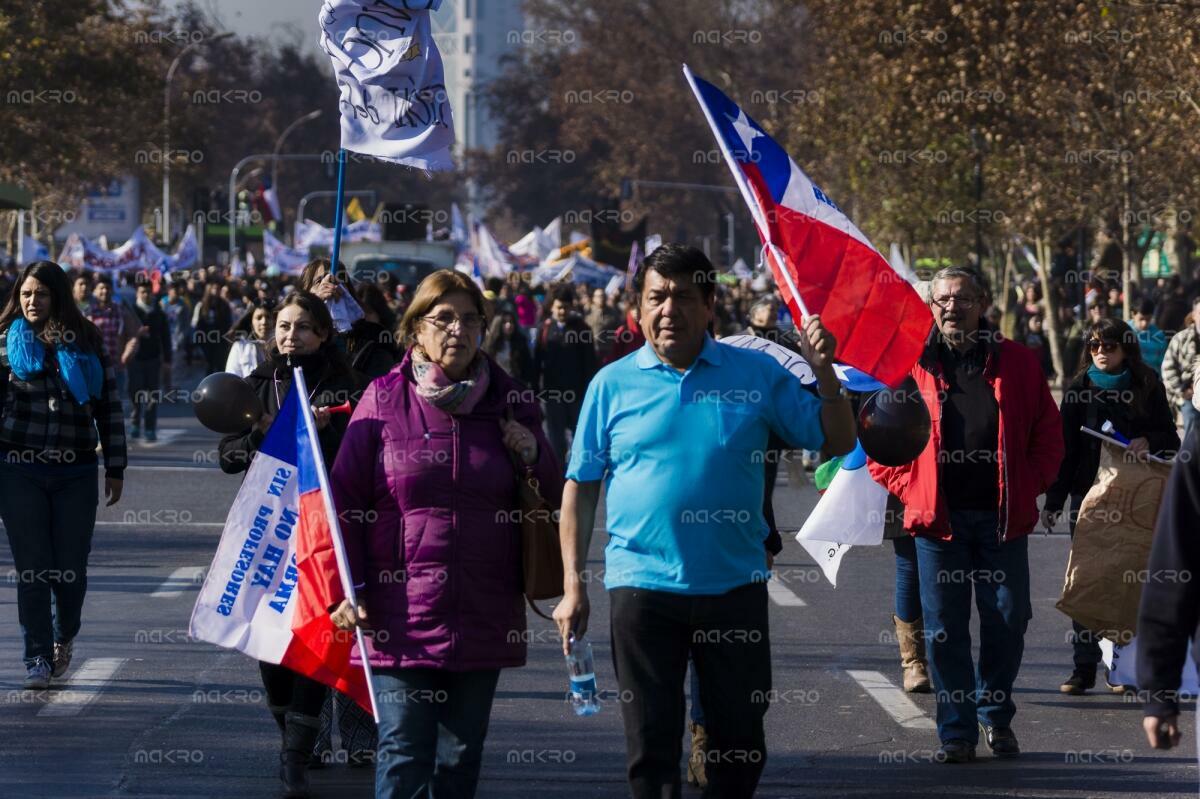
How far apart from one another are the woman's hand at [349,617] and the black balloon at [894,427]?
5.02 feet

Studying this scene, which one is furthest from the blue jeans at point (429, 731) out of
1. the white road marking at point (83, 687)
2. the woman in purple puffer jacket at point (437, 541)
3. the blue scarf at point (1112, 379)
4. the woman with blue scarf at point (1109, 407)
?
the blue scarf at point (1112, 379)

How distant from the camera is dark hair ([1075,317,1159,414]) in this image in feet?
30.4

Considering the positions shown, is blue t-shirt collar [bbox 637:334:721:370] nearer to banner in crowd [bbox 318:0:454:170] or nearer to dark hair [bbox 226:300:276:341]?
banner in crowd [bbox 318:0:454:170]

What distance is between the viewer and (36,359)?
341 inches

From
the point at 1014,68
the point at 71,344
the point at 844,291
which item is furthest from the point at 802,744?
the point at 1014,68

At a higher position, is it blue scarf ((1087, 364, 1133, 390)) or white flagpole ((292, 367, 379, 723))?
blue scarf ((1087, 364, 1133, 390))

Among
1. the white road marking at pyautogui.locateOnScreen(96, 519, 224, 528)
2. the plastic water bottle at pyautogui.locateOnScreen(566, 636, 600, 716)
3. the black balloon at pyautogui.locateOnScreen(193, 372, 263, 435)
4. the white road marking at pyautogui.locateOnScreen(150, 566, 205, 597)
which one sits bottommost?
the white road marking at pyautogui.locateOnScreen(150, 566, 205, 597)

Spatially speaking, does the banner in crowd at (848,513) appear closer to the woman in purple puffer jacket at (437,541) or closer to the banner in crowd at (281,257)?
the woman in purple puffer jacket at (437,541)

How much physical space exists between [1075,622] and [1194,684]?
5.47 feet

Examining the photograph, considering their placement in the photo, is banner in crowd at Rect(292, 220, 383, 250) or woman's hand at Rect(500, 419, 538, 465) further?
banner in crowd at Rect(292, 220, 383, 250)

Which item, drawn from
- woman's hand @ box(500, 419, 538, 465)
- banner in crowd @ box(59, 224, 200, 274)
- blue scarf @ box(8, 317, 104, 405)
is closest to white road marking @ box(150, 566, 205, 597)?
blue scarf @ box(8, 317, 104, 405)

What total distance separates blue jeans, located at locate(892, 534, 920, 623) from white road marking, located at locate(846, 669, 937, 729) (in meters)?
0.30

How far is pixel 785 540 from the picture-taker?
570 inches

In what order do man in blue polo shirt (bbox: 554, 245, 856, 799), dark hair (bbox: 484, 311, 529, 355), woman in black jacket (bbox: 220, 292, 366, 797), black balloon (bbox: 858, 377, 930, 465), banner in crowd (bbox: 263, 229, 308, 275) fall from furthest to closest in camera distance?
1. banner in crowd (bbox: 263, 229, 308, 275)
2. dark hair (bbox: 484, 311, 529, 355)
3. woman in black jacket (bbox: 220, 292, 366, 797)
4. black balloon (bbox: 858, 377, 930, 465)
5. man in blue polo shirt (bbox: 554, 245, 856, 799)
